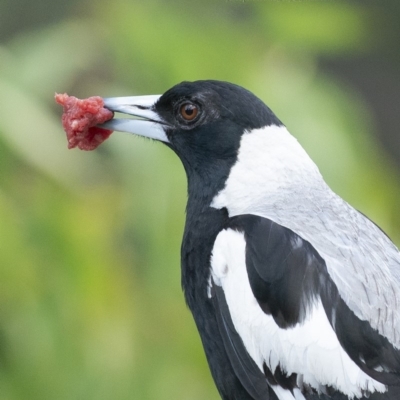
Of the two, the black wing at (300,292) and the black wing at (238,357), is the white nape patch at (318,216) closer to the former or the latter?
the black wing at (300,292)

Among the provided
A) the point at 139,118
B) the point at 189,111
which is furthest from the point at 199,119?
the point at 139,118

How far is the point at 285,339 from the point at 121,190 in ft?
2.40

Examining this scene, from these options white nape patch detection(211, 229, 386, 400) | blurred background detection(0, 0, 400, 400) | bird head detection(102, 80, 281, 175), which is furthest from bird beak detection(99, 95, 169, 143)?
white nape patch detection(211, 229, 386, 400)

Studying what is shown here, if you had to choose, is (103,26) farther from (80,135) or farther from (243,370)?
(243,370)

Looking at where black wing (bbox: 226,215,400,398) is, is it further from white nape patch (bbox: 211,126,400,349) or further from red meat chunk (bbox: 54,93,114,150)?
red meat chunk (bbox: 54,93,114,150)

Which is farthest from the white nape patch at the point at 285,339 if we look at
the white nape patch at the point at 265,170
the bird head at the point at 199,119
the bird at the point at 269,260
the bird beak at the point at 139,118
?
the bird beak at the point at 139,118

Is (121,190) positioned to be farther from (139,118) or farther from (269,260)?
(269,260)

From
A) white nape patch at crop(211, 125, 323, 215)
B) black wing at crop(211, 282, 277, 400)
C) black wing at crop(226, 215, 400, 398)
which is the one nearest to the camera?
black wing at crop(226, 215, 400, 398)

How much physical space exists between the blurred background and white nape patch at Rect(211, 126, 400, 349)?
224 mm

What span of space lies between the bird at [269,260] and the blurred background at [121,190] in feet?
0.60

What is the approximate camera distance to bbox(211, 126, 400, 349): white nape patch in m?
1.88

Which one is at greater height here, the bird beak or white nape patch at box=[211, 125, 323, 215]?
the bird beak

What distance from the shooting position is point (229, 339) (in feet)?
6.61

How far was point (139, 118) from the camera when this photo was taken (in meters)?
2.31
